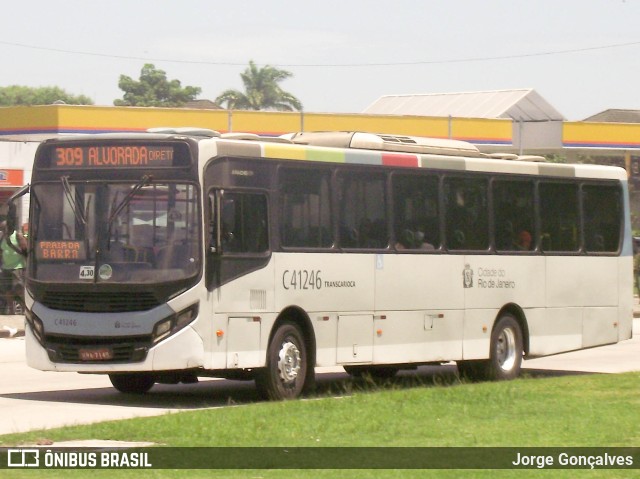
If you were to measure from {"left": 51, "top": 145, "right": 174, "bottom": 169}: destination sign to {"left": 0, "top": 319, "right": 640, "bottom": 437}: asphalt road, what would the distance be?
98.7 inches

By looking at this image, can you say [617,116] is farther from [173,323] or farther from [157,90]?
[173,323]

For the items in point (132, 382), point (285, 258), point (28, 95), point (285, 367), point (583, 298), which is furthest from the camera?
point (28, 95)

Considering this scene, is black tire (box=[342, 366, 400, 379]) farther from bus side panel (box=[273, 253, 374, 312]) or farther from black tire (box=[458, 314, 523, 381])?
bus side panel (box=[273, 253, 374, 312])

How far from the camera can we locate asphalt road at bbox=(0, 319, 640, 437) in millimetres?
14367

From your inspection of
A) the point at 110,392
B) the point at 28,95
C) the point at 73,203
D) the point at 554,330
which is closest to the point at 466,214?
the point at 554,330

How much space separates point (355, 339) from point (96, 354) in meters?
3.35

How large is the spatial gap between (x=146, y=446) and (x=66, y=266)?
477 centimetres

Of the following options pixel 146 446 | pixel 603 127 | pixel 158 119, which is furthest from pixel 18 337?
pixel 603 127

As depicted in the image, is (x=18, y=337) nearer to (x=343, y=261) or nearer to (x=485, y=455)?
(x=343, y=261)

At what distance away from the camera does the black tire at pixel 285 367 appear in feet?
52.6

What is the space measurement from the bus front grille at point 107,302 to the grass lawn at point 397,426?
1718mm

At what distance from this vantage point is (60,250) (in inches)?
621

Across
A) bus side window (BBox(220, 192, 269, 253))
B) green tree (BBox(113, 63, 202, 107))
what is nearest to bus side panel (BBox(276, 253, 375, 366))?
bus side window (BBox(220, 192, 269, 253))

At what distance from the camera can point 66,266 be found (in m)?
15.7
